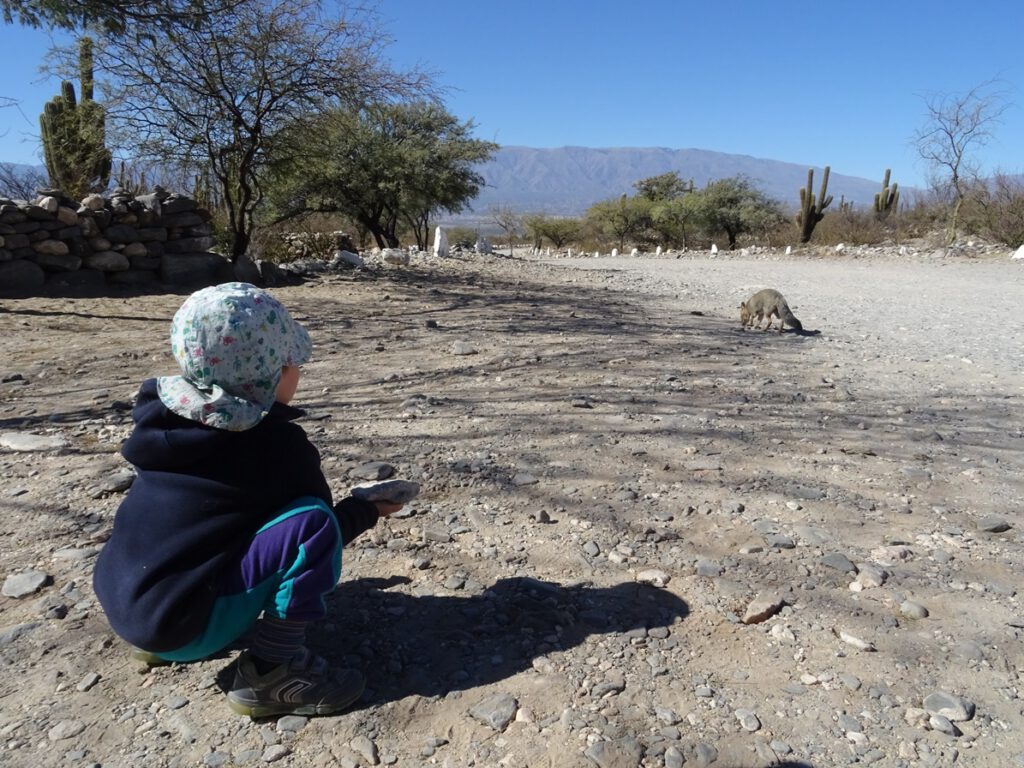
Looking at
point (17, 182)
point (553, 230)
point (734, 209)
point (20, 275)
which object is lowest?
point (20, 275)

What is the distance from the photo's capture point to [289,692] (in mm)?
1817

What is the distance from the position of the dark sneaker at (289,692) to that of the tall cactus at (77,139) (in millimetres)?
11604

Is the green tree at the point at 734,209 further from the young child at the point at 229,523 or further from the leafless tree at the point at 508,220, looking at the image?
the young child at the point at 229,523

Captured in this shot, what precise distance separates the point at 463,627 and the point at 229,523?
2.63 feet

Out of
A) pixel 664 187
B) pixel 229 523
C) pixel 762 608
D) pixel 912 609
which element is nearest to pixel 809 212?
pixel 664 187

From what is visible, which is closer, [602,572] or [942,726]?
[942,726]

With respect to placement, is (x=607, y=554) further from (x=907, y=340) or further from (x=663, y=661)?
(x=907, y=340)

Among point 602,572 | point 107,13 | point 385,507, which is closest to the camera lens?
point 385,507

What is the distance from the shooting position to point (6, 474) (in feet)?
10.9

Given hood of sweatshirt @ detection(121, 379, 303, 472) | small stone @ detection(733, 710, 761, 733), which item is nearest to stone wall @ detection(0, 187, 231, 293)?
hood of sweatshirt @ detection(121, 379, 303, 472)

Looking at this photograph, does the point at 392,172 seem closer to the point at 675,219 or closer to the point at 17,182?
the point at 17,182

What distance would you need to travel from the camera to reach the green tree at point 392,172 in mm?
19031

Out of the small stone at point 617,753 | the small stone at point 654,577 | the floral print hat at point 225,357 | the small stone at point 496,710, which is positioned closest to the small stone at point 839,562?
the small stone at point 654,577

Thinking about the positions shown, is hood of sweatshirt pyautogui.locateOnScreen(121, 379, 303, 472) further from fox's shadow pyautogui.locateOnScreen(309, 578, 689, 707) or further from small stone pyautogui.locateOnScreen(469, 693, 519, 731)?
small stone pyautogui.locateOnScreen(469, 693, 519, 731)
